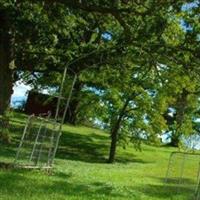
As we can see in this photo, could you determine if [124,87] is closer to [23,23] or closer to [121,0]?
[23,23]

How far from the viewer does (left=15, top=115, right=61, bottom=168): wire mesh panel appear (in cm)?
2420

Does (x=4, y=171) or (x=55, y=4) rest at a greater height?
(x=55, y=4)

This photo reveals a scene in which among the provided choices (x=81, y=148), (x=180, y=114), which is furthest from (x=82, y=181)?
(x=180, y=114)

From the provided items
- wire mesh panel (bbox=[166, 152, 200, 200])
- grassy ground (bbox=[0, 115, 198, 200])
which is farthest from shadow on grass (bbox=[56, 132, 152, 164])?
wire mesh panel (bbox=[166, 152, 200, 200])

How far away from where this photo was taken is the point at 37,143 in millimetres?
24625

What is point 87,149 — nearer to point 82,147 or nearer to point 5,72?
point 82,147

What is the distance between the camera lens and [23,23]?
104 ft

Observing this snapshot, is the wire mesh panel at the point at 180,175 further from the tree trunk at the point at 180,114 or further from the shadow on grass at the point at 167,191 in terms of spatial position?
the tree trunk at the point at 180,114

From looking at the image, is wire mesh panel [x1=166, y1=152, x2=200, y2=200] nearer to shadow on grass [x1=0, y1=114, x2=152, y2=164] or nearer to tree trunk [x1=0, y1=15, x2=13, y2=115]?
shadow on grass [x1=0, y1=114, x2=152, y2=164]

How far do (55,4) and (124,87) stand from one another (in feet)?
49.1

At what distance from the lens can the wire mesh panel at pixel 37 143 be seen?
2420 cm

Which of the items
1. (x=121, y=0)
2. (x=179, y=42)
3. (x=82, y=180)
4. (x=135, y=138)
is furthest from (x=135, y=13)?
(x=135, y=138)

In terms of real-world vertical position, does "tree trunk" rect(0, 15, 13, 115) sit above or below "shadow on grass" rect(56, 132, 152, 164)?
above

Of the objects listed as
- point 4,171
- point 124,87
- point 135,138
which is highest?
point 124,87
